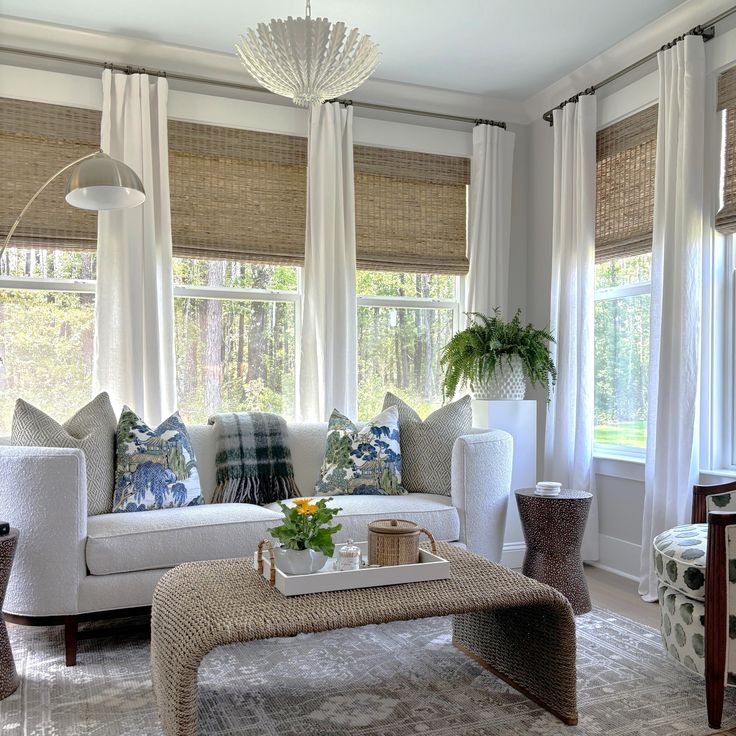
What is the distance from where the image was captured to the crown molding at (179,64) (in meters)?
3.81

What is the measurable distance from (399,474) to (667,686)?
150 cm

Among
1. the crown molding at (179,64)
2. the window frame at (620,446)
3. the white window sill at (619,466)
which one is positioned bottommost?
the white window sill at (619,466)

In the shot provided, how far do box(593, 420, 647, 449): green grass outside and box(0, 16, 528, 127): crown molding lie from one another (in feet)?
6.78

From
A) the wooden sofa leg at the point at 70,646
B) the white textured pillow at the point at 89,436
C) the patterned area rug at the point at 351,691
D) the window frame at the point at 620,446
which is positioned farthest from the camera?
the window frame at the point at 620,446

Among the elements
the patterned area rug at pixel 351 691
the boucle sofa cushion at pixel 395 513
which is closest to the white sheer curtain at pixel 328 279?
the boucle sofa cushion at pixel 395 513

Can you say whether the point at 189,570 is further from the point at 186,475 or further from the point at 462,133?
the point at 462,133

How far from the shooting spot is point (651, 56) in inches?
152

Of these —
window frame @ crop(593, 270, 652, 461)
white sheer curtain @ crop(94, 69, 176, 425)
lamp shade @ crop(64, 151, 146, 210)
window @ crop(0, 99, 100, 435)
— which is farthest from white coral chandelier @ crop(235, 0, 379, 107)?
window frame @ crop(593, 270, 652, 461)

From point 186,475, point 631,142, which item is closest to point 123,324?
point 186,475

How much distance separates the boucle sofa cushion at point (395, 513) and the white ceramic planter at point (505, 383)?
894 millimetres

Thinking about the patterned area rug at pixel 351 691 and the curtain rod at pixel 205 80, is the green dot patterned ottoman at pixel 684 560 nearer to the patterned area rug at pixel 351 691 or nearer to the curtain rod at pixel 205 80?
the patterned area rug at pixel 351 691

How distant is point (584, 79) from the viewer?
4.34 meters

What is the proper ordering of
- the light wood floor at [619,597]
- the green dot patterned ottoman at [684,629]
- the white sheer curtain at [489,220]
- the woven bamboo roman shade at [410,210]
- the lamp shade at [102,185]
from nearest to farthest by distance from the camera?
the green dot patterned ottoman at [684,629] → the lamp shade at [102,185] → the light wood floor at [619,597] → the woven bamboo roman shade at [410,210] → the white sheer curtain at [489,220]

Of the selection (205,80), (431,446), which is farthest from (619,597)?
(205,80)
